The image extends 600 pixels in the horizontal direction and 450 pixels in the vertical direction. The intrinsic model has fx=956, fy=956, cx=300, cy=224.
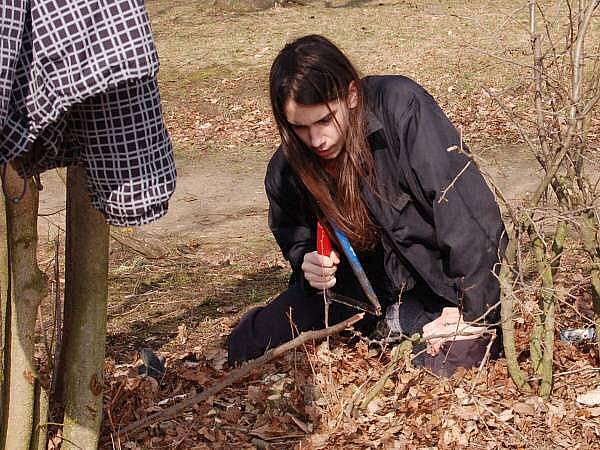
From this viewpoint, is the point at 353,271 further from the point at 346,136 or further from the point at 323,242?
the point at 346,136

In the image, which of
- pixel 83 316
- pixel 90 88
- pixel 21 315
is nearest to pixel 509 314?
pixel 83 316

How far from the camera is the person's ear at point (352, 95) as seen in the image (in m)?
3.47

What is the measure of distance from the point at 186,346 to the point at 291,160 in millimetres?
1362

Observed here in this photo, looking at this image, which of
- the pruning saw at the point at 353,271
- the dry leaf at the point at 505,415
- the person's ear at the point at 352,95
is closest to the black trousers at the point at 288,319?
the pruning saw at the point at 353,271

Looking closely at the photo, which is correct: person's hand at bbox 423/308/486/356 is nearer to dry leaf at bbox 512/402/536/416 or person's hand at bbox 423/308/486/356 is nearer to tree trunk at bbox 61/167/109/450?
dry leaf at bbox 512/402/536/416

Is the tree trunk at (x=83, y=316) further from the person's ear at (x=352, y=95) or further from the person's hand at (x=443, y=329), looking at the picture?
the person's hand at (x=443, y=329)

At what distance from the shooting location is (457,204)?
3502 millimetres

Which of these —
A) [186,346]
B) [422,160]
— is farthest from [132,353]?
[422,160]

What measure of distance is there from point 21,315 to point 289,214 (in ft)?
5.14

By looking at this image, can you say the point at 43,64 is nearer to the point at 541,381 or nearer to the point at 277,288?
the point at 541,381

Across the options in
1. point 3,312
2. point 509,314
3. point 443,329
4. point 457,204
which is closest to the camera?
point 3,312

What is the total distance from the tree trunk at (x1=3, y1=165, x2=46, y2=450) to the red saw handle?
52.4 inches

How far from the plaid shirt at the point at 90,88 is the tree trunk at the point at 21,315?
0.59m

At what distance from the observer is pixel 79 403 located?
9.59 feet
